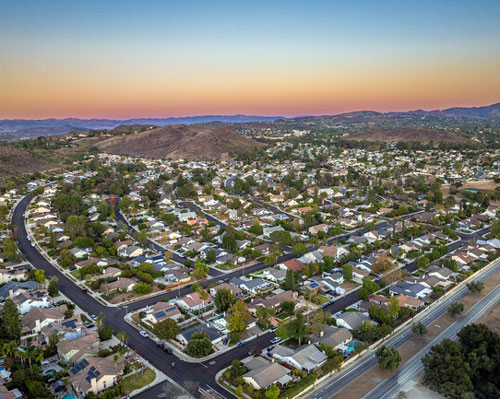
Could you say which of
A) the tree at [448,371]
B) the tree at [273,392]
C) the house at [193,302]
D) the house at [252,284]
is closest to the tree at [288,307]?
the house at [252,284]

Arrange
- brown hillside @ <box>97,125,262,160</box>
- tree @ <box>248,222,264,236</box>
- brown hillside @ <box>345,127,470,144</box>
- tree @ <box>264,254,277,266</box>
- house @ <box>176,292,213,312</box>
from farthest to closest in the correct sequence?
brown hillside @ <box>345,127,470,144</box>
brown hillside @ <box>97,125,262,160</box>
tree @ <box>248,222,264,236</box>
tree @ <box>264,254,277,266</box>
house @ <box>176,292,213,312</box>

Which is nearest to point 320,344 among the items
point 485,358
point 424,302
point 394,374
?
point 394,374

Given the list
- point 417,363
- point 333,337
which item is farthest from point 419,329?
point 333,337

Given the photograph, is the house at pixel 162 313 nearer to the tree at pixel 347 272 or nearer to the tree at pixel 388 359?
the tree at pixel 388 359

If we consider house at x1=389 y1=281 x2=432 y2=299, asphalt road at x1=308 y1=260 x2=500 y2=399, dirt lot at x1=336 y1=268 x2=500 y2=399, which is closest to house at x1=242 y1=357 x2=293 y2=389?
asphalt road at x1=308 y1=260 x2=500 y2=399

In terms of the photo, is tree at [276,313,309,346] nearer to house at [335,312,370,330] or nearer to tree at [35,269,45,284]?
house at [335,312,370,330]

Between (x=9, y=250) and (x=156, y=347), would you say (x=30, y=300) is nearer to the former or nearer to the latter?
(x=156, y=347)
